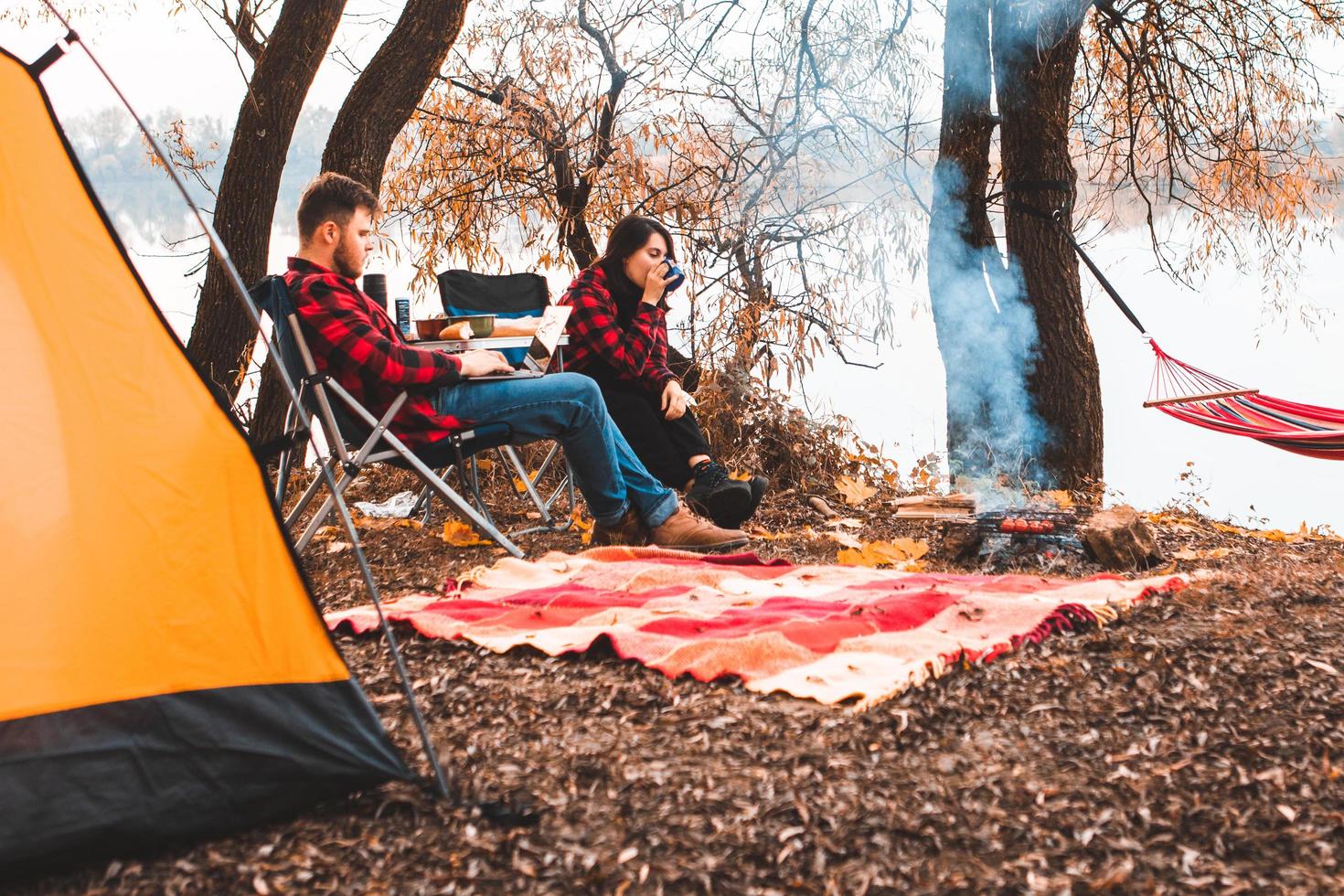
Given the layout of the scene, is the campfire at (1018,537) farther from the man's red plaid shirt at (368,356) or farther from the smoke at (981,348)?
the man's red plaid shirt at (368,356)

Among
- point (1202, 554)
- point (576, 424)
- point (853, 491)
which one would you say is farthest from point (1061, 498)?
point (576, 424)

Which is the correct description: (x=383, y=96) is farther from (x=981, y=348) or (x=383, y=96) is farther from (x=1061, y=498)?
(x=1061, y=498)

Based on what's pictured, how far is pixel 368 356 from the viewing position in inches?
133

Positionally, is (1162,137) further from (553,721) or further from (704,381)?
(553,721)

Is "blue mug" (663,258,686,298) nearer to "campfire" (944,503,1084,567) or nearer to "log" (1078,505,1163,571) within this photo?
"campfire" (944,503,1084,567)

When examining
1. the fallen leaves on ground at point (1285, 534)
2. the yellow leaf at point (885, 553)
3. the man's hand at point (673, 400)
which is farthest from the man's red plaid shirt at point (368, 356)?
the fallen leaves on ground at point (1285, 534)

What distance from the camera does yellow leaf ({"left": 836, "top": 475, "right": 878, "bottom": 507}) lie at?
5.06m

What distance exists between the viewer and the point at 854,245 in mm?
5691

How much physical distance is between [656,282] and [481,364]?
0.88 meters

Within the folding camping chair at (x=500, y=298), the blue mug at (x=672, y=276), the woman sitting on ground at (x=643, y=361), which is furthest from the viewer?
the folding camping chair at (x=500, y=298)

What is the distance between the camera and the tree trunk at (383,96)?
209 inches

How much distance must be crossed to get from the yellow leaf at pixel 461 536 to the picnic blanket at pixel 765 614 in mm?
692

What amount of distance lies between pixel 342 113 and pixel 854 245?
8.15ft

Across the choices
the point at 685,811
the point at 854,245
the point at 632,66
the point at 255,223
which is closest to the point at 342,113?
the point at 255,223
